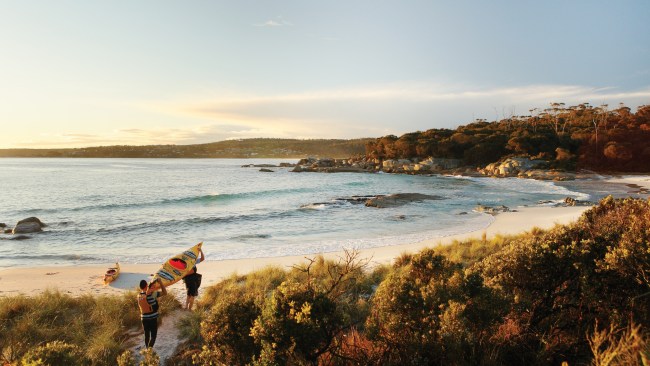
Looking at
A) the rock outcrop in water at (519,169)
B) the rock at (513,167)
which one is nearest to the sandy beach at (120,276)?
Result: the rock outcrop in water at (519,169)

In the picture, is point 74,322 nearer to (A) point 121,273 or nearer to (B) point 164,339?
(B) point 164,339

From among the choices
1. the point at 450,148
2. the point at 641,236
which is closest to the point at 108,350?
the point at 641,236

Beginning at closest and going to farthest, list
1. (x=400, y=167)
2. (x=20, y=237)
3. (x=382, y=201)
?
(x=20, y=237)
(x=382, y=201)
(x=400, y=167)

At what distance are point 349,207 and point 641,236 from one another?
23.7 meters

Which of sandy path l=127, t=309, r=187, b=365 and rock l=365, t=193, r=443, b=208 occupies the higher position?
sandy path l=127, t=309, r=187, b=365

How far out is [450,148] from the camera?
71000 millimetres

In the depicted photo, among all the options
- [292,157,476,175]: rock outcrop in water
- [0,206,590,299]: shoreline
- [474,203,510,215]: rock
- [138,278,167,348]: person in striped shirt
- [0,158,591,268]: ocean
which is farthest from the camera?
[292,157,476,175]: rock outcrop in water

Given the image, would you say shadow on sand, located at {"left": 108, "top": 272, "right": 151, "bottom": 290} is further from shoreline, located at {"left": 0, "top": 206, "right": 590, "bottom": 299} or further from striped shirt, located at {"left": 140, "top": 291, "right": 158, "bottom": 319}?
striped shirt, located at {"left": 140, "top": 291, "right": 158, "bottom": 319}

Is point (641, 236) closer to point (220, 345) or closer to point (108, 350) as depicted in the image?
point (220, 345)

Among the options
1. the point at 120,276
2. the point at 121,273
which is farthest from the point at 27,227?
the point at 120,276

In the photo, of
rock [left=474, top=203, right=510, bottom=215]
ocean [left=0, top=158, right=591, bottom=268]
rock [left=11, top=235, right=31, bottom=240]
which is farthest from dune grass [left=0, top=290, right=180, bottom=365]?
rock [left=474, top=203, right=510, bottom=215]

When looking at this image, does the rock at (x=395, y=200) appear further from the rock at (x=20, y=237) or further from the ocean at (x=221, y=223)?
the rock at (x=20, y=237)

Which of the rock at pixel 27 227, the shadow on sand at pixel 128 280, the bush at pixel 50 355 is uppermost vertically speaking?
the bush at pixel 50 355

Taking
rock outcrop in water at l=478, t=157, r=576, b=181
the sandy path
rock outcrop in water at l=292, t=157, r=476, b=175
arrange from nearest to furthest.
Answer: the sandy path
rock outcrop in water at l=478, t=157, r=576, b=181
rock outcrop in water at l=292, t=157, r=476, b=175
